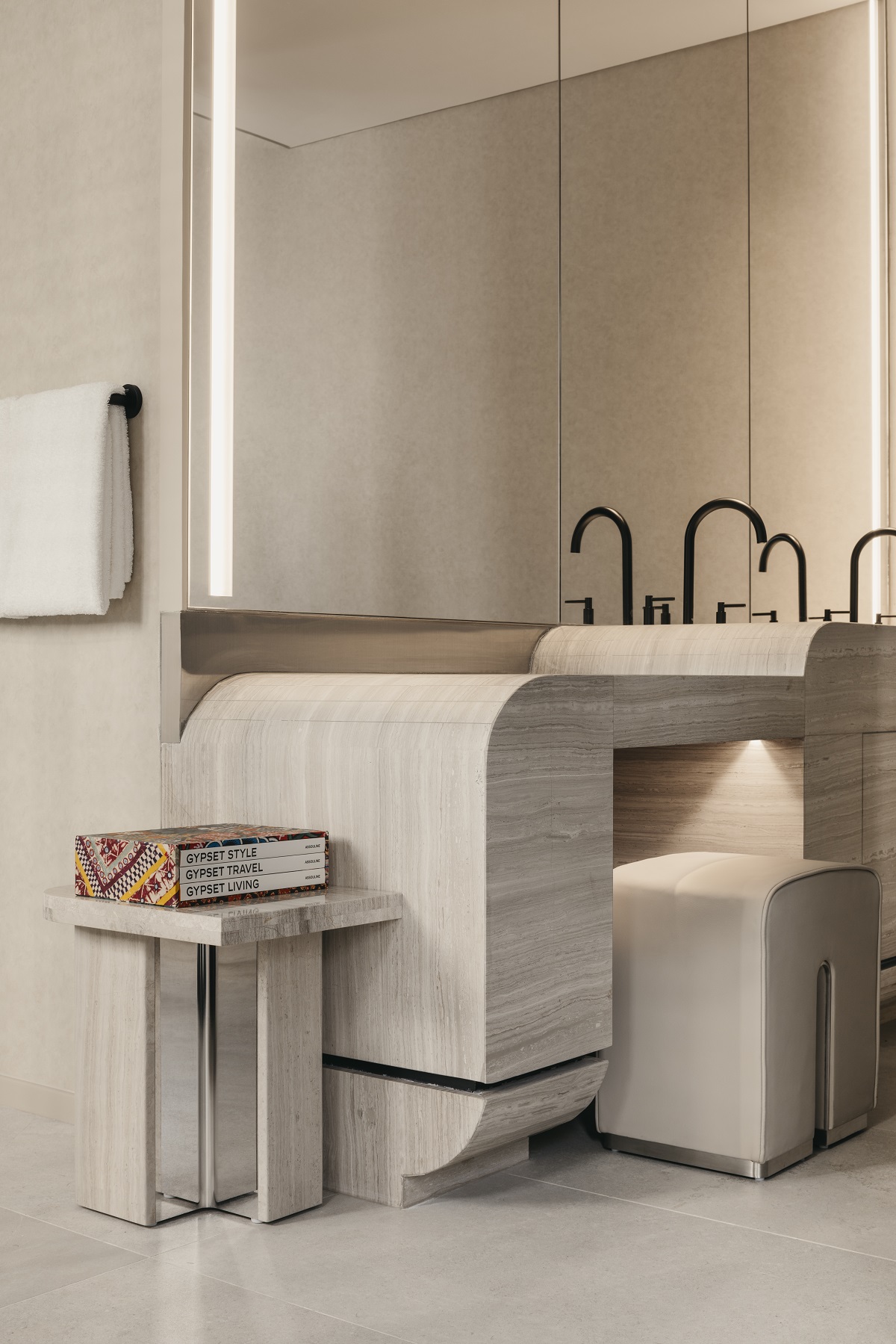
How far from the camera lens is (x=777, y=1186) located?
180cm

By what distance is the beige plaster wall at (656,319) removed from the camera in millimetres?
2789

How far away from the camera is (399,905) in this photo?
1694mm

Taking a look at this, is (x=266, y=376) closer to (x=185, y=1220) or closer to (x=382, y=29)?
(x=382, y=29)

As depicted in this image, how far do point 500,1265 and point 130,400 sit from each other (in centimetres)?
126

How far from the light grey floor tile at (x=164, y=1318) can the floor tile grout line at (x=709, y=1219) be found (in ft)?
1.59

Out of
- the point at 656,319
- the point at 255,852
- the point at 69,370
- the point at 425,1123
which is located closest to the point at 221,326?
the point at 69,370

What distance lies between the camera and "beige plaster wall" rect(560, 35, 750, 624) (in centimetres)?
279

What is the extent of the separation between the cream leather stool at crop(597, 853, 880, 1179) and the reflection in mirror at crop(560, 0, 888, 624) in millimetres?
962

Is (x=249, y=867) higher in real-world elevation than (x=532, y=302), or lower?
lower

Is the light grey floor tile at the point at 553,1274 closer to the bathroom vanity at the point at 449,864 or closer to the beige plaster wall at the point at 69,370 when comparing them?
the bathroom vanity at the point at 449,864

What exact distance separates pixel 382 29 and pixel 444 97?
0.17 m

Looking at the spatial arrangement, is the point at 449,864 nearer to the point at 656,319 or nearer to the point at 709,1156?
the point at 709,1156

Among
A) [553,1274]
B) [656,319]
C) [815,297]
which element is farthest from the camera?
[815,297]

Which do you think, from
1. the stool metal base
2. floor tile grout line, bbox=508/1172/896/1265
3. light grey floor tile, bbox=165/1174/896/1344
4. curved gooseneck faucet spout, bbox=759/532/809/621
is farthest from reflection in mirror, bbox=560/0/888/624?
light grey floor tile, bbox=165/1174/896/1344
